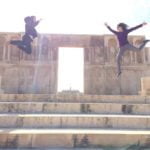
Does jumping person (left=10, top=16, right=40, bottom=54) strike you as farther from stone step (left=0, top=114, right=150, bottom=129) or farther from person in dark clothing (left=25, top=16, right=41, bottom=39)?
stone step (left=0, top=114, right=150, bottom=129)

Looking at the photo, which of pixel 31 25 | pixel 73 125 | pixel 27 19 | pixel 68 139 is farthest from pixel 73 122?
pixel 27 19

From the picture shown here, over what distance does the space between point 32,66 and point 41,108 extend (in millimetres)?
7986

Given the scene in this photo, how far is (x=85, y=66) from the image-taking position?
12938 mm

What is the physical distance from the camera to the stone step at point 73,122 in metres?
4.57

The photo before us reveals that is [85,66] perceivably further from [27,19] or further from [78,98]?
[78,98]

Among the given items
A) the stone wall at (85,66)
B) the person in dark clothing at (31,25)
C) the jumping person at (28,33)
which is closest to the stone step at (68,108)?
the jumping person at (28,33)

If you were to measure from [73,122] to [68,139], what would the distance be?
0.73 metres

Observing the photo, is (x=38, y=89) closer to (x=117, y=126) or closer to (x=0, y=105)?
(x=0, y=105)

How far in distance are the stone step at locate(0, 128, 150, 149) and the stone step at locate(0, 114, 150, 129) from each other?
2.09ft

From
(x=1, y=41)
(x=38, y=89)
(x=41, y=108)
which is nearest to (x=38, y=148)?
(x=41, y=108)

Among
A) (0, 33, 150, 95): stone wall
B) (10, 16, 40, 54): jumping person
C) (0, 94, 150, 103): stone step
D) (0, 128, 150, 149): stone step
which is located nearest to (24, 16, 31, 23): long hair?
(10, 16, 40, 54): jumping person

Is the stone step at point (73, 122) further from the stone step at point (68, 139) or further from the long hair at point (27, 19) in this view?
the long hair at point (27, 19)

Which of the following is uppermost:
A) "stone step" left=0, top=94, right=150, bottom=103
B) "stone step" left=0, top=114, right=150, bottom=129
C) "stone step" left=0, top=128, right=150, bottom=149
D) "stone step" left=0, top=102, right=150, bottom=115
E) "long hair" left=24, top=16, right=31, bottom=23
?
"long hair" left=24, top=16, right=31, bottom=23

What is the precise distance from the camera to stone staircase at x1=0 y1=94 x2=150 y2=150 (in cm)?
388
